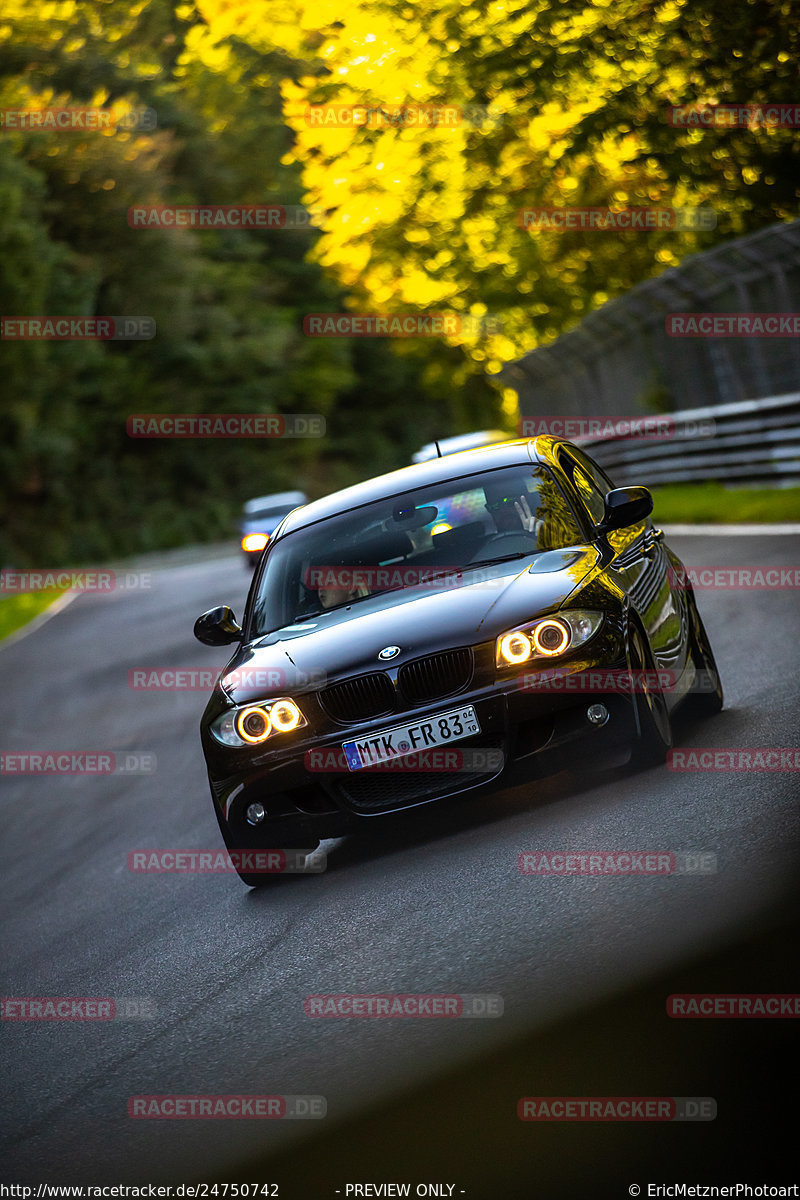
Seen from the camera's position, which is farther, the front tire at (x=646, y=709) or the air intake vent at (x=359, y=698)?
the front tire at (x=646, y=709)

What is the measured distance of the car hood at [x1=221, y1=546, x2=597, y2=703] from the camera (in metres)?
6.21

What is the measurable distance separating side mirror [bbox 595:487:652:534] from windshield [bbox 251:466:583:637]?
146 mm

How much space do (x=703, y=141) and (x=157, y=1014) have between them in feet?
64.4

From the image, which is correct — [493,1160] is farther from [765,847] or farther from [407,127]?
[407,127]

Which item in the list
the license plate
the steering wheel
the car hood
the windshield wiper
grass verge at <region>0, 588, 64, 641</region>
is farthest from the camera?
grass verge at <region>0, 588, 64, 641</region>

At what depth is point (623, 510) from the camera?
7035mm

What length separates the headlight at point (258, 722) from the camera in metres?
6.27

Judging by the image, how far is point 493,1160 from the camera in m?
3.51

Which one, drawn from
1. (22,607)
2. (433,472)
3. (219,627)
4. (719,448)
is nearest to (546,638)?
A: (433,472)

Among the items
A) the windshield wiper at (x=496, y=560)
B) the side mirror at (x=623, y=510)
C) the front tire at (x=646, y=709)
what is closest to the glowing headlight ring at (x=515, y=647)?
the front tire at (x=646, y=709)

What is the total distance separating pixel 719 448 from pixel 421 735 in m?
15.6

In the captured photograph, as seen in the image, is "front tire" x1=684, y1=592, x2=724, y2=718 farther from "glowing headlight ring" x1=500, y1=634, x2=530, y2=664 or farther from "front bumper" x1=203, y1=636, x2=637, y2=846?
"glowing headlight ring" x1=500, y1=634, x2=530, y2=664

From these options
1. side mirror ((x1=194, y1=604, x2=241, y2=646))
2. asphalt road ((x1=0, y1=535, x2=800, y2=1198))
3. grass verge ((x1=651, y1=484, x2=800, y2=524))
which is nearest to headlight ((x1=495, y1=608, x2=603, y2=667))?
asphalt road ((x1=0, y1=535, x2=800, y2=1198))

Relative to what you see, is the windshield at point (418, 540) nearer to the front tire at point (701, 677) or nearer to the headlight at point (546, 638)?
the headlight at point (546, 638)
